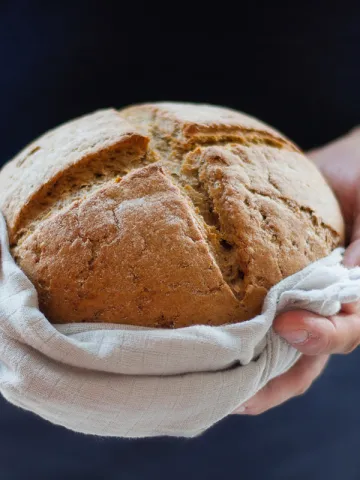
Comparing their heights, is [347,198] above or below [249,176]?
below

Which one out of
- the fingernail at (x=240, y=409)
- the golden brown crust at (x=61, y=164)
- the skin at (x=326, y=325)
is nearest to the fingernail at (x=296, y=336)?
the skin at (x=326, y=325)

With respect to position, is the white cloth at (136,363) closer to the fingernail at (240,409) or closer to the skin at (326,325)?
the skin at (326,325)

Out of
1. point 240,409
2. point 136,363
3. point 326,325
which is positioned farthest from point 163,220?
point 240,409

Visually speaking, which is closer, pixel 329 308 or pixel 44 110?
pixel 329 308

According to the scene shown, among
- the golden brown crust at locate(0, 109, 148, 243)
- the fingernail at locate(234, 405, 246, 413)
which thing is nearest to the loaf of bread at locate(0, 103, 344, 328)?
the golden brown crust at locate(0, 109, 148, 243)

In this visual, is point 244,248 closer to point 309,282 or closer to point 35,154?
point 309,282

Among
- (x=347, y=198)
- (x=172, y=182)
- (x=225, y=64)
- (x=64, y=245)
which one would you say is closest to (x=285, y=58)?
(x=225, y=64)

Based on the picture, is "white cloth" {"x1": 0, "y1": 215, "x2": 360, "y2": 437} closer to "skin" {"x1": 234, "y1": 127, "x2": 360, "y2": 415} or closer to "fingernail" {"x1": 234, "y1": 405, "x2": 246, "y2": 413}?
"skin" {"x1": 234, "y1": 127, "x2": 360, "y2": 415}
